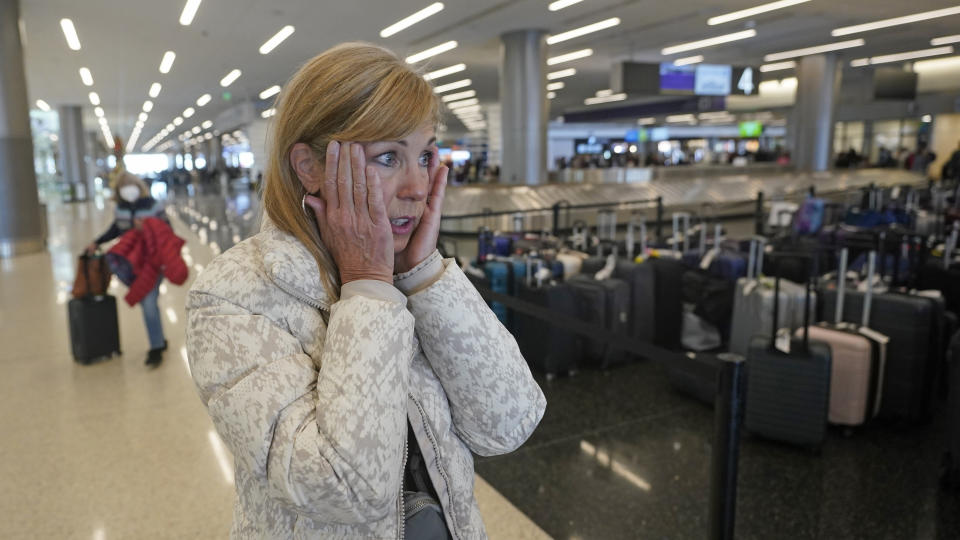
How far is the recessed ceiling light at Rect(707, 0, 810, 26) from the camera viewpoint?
13531mm

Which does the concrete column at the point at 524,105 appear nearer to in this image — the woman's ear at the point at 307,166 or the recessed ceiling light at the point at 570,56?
the recessed ceiling light at the point at 570,56

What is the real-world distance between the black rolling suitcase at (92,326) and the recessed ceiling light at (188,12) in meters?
8.71

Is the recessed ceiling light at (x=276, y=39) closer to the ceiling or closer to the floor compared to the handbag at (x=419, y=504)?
closer to the ceiling

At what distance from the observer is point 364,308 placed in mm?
1012

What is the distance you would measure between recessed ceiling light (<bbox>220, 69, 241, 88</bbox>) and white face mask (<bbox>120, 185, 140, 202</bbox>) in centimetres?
1760

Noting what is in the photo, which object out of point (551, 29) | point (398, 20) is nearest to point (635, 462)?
point (398, 20)

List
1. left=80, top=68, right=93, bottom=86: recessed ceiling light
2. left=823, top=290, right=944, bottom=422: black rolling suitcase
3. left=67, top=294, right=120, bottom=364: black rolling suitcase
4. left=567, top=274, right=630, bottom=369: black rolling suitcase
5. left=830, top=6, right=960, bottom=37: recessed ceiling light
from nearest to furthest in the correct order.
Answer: left=823, top=290, right=944, bottom=422: black rolling suitcase < left=567, top=274, right=630, bottom=369: black rolling suitcase < left=67, top=294, right=120, bottom=364: black rolling suitcase < left=830, top=6, right=960, bottom=37: recessed ceiling light < left=80, top=68, right=93, bottom=86: recessed ceiling light

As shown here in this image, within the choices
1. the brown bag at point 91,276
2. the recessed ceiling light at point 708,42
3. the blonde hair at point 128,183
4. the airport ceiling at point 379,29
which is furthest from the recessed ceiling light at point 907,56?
the brown bag at point 91,276

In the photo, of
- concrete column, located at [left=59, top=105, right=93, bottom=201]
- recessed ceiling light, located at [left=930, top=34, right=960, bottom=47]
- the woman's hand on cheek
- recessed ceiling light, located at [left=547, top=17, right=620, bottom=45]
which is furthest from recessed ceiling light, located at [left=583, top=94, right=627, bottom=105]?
the woman's hand on cheek

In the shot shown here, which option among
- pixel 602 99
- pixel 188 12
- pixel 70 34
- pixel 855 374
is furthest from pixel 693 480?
pixel 602 99

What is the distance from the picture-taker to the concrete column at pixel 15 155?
504 inches

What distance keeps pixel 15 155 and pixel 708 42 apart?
1694 cm

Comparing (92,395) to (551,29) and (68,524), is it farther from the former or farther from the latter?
(551,29)

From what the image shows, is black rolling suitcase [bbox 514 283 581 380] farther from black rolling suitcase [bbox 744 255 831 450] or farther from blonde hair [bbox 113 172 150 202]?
blonde hair [bbox 113 172 150 202]
